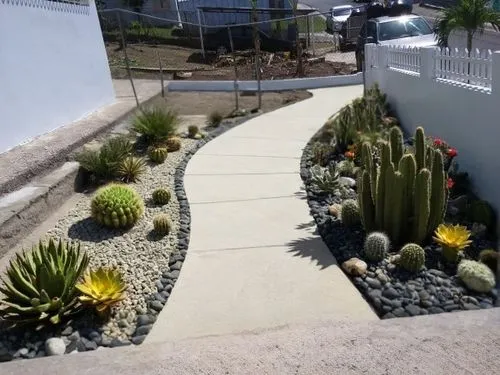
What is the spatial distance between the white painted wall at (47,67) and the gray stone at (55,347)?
4.18 m

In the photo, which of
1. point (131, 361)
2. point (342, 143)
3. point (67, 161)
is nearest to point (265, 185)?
point (342, 143)

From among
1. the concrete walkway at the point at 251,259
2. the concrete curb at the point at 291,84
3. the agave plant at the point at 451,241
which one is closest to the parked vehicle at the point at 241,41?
the concrete curb at the point at 291,84

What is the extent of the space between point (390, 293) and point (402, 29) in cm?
1199

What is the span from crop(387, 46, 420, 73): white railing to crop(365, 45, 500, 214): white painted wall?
121mm

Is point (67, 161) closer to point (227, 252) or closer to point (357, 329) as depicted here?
point (227, 252)

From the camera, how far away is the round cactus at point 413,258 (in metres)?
4.03

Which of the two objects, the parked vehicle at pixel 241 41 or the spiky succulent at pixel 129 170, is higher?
the parked vehicle at pixel 241 41

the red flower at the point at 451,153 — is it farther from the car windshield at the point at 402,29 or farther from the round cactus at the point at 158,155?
the car windshield at the point at 402,29

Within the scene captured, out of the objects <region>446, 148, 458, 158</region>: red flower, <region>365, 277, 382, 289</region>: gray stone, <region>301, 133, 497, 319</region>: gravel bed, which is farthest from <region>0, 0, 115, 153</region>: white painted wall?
<region>446, 148, 458, 158</region>: red flower

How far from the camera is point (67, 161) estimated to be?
7.04 m

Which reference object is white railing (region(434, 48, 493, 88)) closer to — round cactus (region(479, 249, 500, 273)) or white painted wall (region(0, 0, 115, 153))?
round cactus (region(479, 249, 500, 273))

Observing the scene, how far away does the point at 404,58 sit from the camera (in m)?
8.56

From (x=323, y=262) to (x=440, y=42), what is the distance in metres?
9.25

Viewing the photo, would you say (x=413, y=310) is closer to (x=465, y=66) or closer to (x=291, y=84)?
(x=465, y=66)
